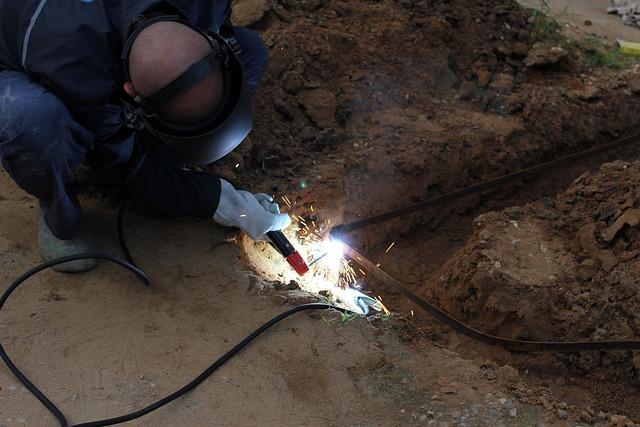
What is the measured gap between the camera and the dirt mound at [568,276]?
2928mm

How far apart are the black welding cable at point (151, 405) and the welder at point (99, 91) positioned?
0.21 m

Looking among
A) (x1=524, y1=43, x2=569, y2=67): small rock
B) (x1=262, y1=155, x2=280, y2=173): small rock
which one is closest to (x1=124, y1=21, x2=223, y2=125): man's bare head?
(x1=262, y1=155, x2=280, y2=173): small rock

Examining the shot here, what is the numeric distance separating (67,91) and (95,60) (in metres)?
0.19

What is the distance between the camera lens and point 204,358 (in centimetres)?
268

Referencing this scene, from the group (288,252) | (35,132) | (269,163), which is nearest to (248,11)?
(269,163)

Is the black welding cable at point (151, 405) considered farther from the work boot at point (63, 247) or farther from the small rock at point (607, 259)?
the small rock at point (607, 259)

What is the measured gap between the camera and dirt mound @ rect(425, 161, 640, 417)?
2928 millimetres

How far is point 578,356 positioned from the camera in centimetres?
294

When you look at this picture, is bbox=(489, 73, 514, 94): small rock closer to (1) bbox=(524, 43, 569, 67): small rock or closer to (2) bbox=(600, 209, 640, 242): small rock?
(1) bbox=(524, 43, 569, 67): small rock

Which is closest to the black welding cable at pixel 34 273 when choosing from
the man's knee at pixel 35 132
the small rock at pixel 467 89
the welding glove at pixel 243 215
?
the man's knee at pixel 35 132

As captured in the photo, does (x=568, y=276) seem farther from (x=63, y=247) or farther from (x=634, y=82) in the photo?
(x=63, y=247)

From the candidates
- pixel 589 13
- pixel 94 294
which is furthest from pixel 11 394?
pixel 589 13

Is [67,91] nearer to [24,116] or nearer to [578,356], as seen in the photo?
[24,116]

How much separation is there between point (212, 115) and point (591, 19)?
4.59m
